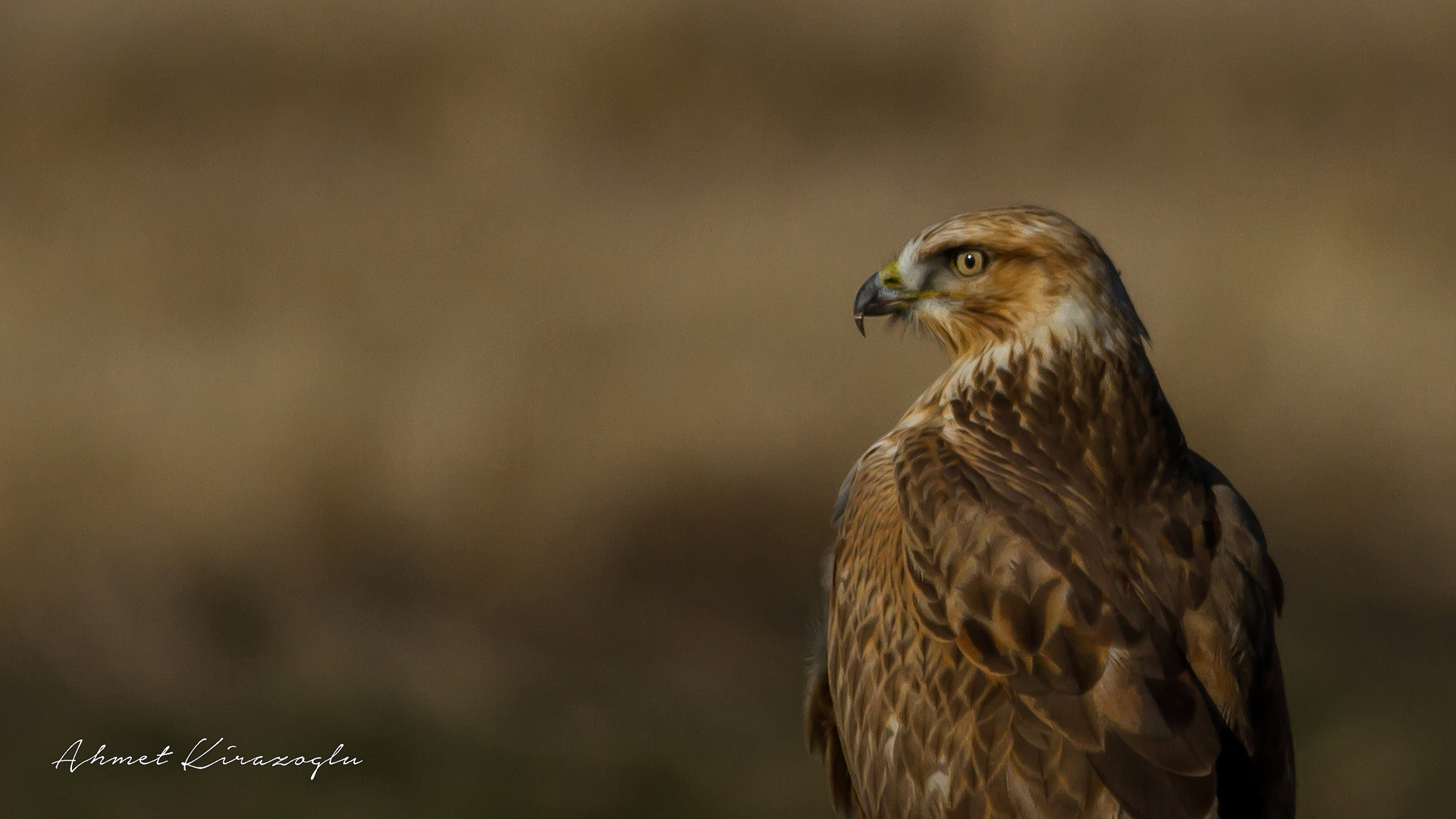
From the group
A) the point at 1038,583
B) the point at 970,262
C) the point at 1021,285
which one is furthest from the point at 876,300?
the point at 1038,583

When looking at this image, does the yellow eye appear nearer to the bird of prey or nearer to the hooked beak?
the bird of prey

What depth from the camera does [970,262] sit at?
400 centimetres

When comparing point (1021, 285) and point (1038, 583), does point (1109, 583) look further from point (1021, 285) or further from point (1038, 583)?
point (1021, 285)

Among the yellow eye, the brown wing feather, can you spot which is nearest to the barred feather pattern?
the brown wing feather

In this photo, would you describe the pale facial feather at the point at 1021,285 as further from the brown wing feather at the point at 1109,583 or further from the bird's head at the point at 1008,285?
the brown wing feather at the point at 1109,583

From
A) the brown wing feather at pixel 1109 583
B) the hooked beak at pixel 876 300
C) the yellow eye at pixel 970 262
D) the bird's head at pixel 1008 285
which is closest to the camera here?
the brown wing feather at pixel 1109 583

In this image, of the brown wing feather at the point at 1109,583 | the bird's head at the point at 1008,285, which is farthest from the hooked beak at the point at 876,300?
the brown wing feather at the point at 1109,583

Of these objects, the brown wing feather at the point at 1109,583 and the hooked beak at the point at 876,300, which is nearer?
the brown wing feather at the point at 1109,583

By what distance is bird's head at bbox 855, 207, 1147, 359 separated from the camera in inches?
153

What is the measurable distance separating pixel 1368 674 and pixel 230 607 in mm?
5948

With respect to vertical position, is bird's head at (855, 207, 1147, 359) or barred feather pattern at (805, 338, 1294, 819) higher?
bird's head at (855, 207, 1147, 359)

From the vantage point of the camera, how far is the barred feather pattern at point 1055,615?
3357 millimetres

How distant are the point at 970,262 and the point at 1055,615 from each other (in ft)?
3.11

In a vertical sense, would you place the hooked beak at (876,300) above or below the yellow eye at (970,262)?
below
